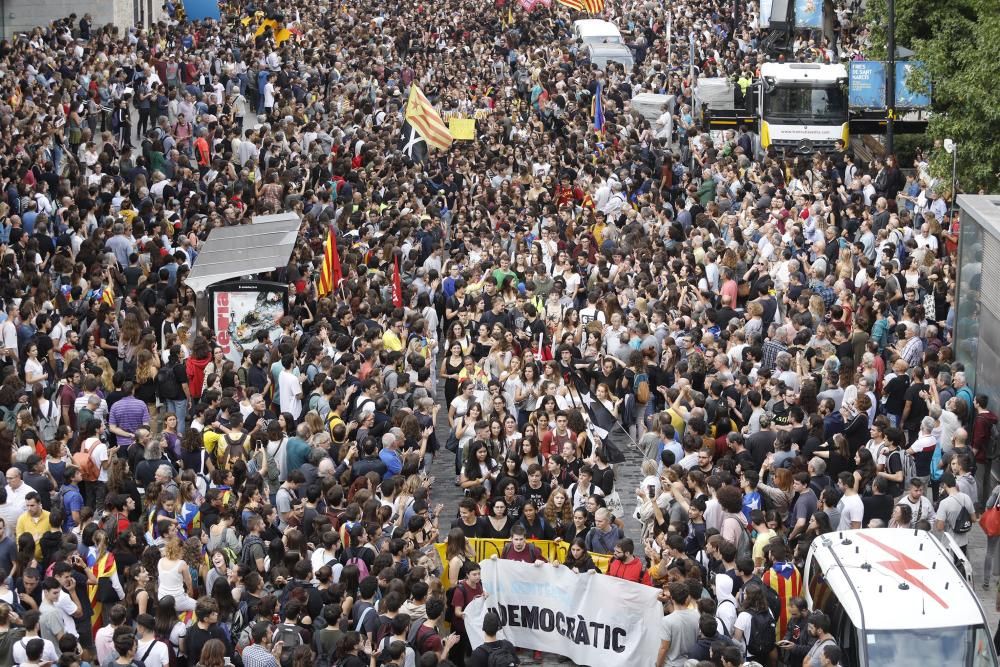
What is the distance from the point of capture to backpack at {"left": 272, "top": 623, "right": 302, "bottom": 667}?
11.7 m

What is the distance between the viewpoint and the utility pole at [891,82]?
33.4 metres

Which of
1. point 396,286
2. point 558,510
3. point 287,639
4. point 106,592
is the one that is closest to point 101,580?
point 106,592

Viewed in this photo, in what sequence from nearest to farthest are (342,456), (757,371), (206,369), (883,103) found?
(342,456), (757,371), (206,369), (883,103)

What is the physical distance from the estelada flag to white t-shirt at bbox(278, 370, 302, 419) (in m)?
4.36

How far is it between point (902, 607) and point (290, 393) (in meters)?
8.00

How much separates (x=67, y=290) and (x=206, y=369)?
3524mm

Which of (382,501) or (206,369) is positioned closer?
(382,501)

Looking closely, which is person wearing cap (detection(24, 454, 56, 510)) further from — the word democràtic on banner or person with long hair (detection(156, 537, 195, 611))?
the word democràtic on banner

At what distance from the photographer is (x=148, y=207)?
25.6 metres

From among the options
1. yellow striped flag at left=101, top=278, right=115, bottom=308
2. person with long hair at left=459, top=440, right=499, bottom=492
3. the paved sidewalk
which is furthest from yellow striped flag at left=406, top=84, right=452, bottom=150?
person with long hair at left=459, top=440, right=499, bottom=492

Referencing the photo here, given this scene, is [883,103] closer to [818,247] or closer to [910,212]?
[910,212]

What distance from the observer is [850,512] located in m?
14.6

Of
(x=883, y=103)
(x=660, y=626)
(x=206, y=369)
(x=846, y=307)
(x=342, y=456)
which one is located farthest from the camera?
(x=883, y=103)

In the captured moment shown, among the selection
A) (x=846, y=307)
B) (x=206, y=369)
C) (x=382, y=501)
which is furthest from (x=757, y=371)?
(x=206, y=369)
